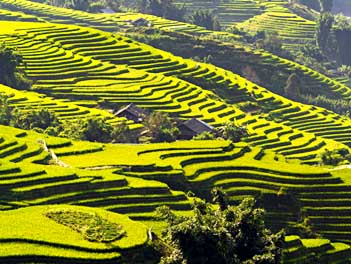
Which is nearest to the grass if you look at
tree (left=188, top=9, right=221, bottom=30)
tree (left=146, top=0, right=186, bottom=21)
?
tree (left=188, top=9, right=221, bottom=30)

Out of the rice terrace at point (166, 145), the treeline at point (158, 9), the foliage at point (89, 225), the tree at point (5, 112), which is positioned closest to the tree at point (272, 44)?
the rice terrace at point (166, 145)

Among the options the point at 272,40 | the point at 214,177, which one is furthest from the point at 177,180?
the point at 272,40

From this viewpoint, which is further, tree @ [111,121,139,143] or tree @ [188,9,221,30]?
tree @ [188,9,221,30]

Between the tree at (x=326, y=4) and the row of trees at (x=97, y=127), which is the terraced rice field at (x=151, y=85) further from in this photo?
the tree at (x=326, y=4)

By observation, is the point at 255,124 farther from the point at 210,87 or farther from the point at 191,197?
the point at 191,197

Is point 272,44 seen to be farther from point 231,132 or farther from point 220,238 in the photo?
point 220,238

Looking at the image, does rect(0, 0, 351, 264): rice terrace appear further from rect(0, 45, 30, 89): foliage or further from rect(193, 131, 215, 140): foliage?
rect(193, 131, 215, 140): foliage
